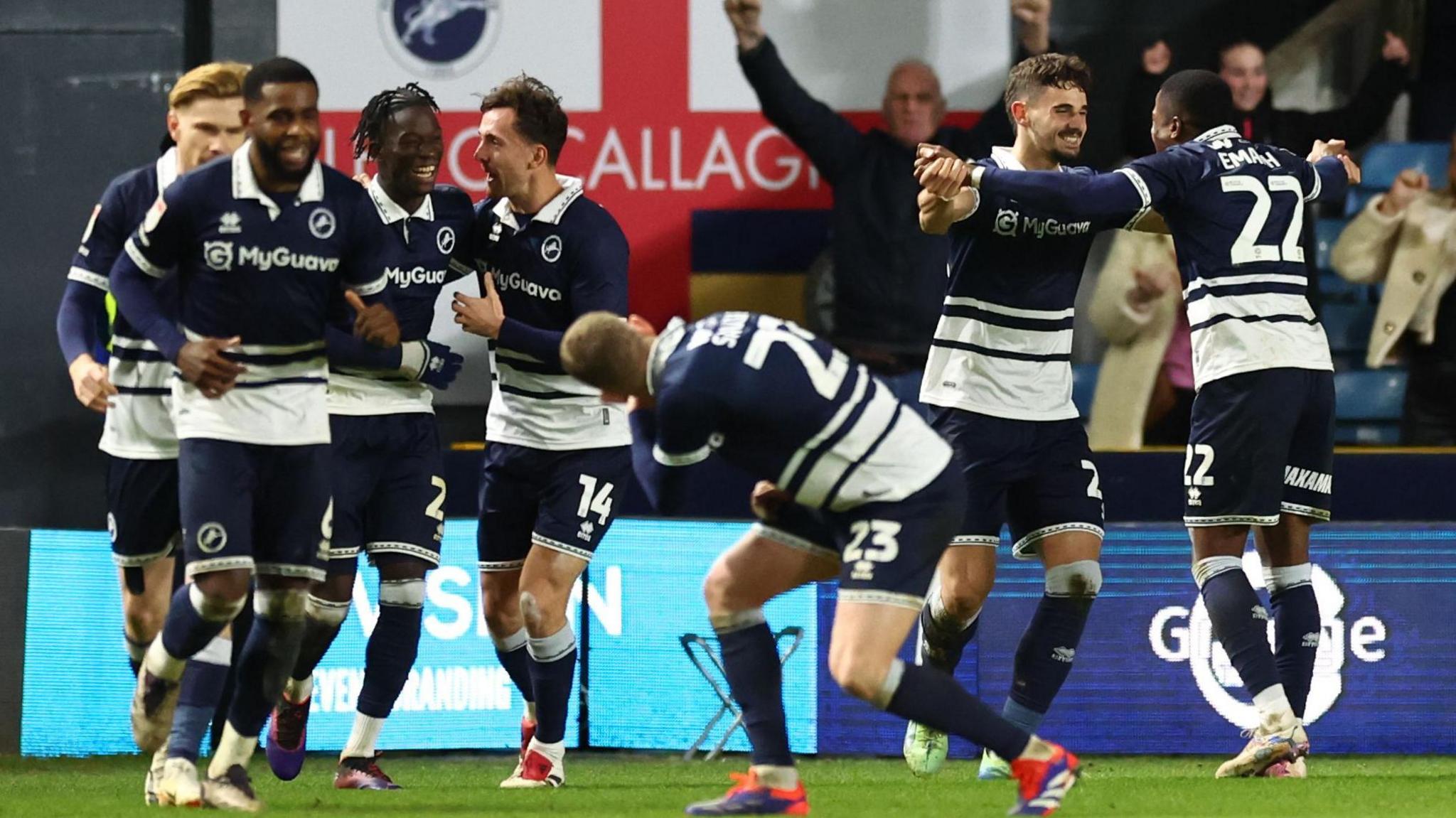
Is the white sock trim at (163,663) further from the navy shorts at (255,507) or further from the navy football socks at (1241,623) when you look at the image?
the navy football socks at (1241,623)

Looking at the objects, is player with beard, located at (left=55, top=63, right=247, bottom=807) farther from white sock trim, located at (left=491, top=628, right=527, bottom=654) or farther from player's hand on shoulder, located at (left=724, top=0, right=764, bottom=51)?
player's hand on shoulder, located at (left=724, top=0, right=764, bottom=51)

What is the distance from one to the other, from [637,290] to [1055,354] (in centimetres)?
435

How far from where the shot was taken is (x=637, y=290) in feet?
36.7

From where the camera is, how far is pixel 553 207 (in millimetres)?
7391

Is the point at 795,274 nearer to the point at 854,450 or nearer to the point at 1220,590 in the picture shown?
the point at 1220,590

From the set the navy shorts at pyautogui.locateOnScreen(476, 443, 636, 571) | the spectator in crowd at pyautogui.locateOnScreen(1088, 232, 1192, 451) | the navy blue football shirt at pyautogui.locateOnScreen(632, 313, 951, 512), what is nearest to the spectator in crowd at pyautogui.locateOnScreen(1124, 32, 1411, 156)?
the spectator in crowd at pyautogui.locateOnScreen(1088, 232, 1192, 451)

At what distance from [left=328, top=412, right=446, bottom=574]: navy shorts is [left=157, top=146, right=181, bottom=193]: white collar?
950 mm

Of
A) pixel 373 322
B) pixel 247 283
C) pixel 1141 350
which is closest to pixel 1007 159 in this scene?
pixel 373 322

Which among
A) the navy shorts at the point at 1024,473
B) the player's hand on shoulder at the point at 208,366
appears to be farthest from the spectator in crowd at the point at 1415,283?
the player's hand on shoulder at the point at 208,366

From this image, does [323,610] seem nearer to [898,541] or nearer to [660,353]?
[660,353]

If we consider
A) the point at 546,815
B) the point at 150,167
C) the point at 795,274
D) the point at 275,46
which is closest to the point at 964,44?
the point at 795,274

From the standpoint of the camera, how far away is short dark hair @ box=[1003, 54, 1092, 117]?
7168mm

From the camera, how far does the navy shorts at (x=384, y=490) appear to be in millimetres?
7152

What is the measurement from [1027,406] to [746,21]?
4024mm
